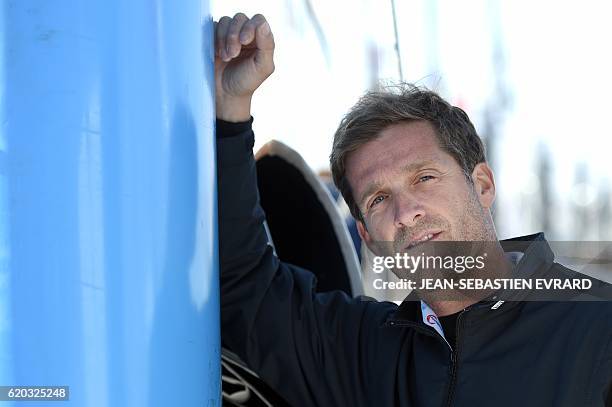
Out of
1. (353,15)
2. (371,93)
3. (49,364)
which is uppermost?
(353,15)

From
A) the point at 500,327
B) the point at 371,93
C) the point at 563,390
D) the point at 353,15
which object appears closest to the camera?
the point at 563,390

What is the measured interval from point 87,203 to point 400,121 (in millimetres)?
854

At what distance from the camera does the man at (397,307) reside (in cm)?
126

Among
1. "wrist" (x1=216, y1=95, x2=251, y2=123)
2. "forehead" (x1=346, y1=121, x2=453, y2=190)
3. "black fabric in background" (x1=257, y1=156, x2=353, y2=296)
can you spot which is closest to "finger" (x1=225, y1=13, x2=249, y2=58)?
"wrist" (x1=216, y1=95, x2=251, y2=123)

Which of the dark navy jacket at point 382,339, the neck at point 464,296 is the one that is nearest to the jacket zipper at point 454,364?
the dark navy jacket at point 382,339

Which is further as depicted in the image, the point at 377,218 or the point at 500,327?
the point at 377,218

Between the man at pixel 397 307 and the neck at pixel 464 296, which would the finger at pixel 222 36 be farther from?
the neck at pixel 464 296

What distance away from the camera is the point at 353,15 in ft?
13.5

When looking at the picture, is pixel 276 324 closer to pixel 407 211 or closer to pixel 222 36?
pixel 407 211

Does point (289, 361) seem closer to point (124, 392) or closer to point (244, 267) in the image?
point (244, 267)

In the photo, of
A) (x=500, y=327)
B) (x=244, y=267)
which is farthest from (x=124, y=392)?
(x=500, y=327)

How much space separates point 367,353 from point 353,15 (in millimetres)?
2924

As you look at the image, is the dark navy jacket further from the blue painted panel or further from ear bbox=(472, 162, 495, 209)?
the blue painted panel

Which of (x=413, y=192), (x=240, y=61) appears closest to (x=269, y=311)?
(x=413, y=192)
